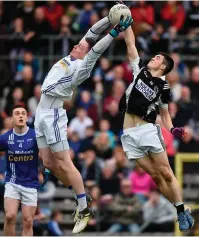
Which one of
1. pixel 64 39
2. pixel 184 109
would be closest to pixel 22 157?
pixel 184 109

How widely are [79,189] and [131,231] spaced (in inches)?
186

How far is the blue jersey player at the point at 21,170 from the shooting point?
16328 millimetres

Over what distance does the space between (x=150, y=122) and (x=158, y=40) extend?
709 centimetres

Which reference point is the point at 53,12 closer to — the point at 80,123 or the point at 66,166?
the point at 80,123

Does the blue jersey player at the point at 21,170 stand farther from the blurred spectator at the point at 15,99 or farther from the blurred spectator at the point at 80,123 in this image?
the blurred spectator at the point at 15,99

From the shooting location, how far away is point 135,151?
1555 cm

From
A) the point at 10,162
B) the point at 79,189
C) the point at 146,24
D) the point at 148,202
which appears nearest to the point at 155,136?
the point at 79,189

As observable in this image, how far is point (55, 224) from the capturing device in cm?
1972

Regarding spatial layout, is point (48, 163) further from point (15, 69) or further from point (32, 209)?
point (15, 69)

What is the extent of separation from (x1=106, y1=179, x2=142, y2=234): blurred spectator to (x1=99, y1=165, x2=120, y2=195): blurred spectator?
180 mm

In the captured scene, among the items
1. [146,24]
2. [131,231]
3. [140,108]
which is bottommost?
[131,231]

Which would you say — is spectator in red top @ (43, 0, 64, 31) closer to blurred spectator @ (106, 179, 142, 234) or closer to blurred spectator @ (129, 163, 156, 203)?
blurred spectator @ (129, 163, 156, 203)

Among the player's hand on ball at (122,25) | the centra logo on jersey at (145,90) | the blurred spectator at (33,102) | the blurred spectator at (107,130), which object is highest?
the player's hand on ball at (122,25)

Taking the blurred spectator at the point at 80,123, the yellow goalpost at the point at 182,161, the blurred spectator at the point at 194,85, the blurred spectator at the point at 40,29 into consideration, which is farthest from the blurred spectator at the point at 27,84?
the yellow goalpost at the point at 182,161
